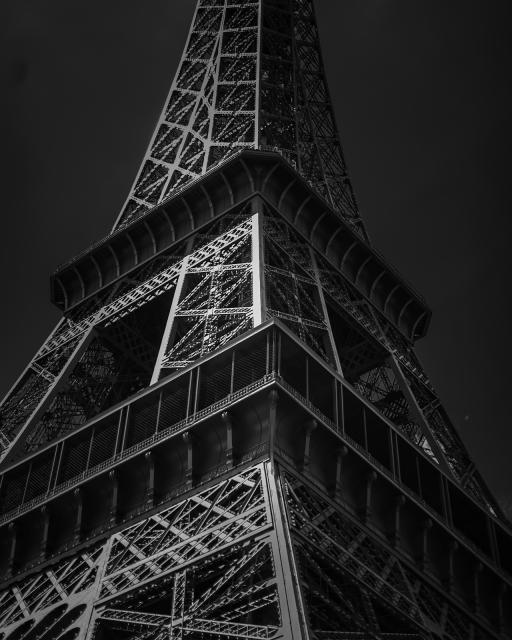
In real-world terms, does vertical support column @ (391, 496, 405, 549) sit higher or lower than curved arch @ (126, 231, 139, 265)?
lower

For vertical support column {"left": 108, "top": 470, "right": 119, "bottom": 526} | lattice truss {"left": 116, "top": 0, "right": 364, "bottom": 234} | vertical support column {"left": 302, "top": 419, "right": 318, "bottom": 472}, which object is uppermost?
lattice truss {"left": 116, "top": 0, "right": 364, "bottom": 234}

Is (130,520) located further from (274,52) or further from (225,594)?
(274,52)

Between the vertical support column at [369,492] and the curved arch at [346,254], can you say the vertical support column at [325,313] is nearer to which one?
the curved arch at [346,254]

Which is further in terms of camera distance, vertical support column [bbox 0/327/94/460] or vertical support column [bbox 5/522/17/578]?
vertical support column [bbox 0/327/94/460]

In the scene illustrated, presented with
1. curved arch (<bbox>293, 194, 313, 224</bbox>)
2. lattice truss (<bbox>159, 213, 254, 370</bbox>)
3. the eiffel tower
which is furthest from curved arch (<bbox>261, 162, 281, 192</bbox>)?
curved arch (<bbox>293, 194, 313, 224</bbox>)

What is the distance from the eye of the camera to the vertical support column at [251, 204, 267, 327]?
93.6 feet

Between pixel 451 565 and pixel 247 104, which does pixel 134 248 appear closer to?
pixel 247 104

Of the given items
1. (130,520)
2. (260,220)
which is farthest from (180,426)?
(260,220)

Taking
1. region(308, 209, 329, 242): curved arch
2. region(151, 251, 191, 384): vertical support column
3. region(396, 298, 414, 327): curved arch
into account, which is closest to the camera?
region(151, 251, 191, 384): vertical support column

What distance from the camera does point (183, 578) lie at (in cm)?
2066

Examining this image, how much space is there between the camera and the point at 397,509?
25688mm

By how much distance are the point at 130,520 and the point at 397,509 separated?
6.41 m

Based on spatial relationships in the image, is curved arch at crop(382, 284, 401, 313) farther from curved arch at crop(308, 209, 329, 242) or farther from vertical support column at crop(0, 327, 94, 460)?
vertical support column at crop(0, 327, 94, 460)

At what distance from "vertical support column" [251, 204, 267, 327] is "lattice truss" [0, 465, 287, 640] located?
631 cm
